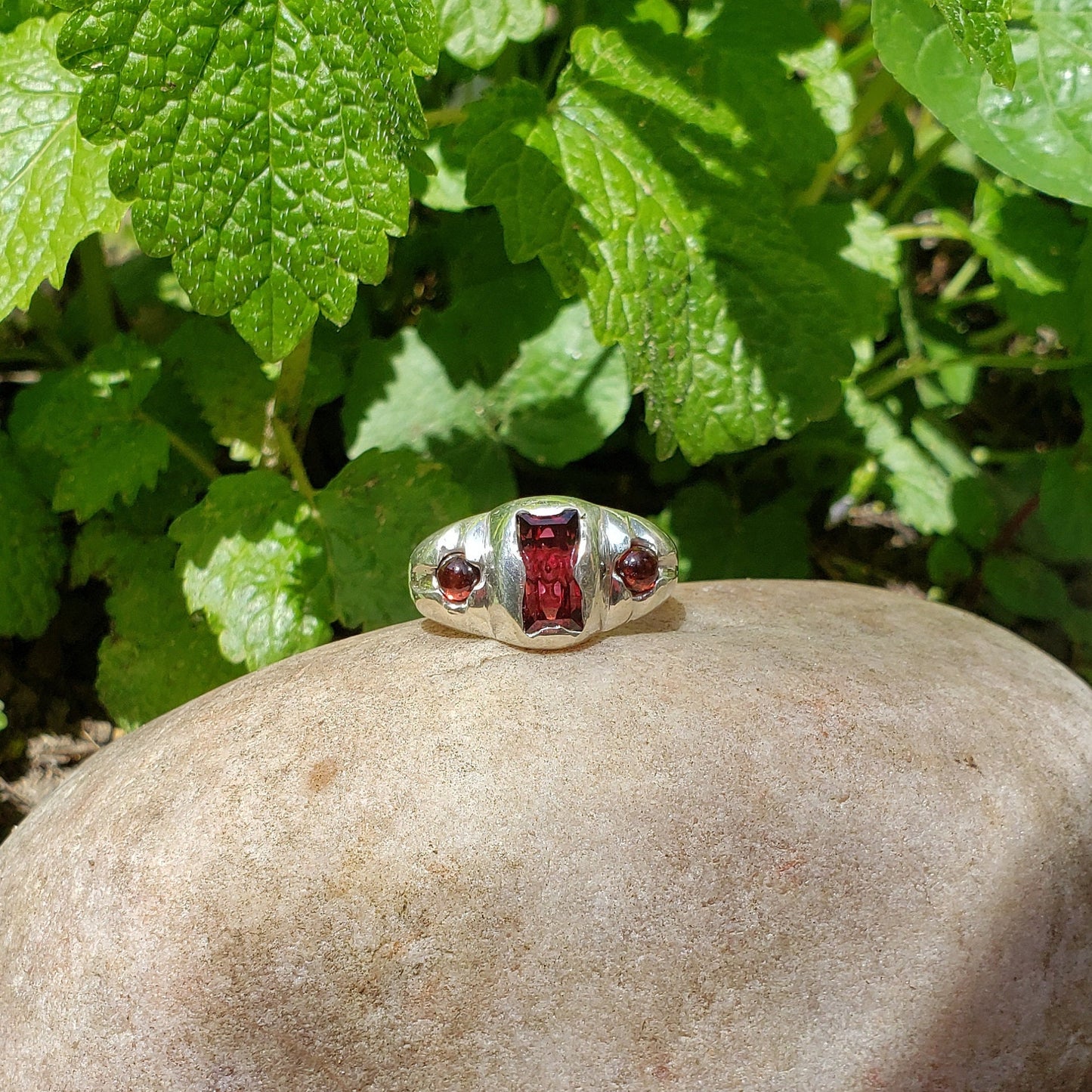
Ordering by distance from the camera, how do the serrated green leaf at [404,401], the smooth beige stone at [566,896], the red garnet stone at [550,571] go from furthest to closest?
1. the serrated green leaf at [404,401]
2. the red garnet stone at [550,571]
3. the smooth beige stone at [566,896]

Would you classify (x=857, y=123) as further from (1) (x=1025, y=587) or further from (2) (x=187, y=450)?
(2) (x=187, y=450)

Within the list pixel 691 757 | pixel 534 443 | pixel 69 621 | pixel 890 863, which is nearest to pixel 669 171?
pixel 534 443

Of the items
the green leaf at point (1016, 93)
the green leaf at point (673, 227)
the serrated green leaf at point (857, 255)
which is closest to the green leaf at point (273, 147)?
the green leaf at point (673, 227)

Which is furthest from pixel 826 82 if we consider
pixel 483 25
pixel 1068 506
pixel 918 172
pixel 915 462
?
pixel 1068 506

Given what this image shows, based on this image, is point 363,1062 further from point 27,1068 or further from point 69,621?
point 69,621

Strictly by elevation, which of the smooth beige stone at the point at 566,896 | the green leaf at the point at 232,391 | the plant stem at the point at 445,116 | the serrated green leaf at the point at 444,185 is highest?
the plant stem at the point at 445,116

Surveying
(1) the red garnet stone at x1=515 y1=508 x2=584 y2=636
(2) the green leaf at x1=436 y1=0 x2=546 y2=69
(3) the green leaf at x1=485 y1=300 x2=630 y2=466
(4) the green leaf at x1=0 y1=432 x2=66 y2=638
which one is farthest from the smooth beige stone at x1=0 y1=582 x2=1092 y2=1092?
(2) the green leaf at x1=436 y1=0 x2=546 y2=69

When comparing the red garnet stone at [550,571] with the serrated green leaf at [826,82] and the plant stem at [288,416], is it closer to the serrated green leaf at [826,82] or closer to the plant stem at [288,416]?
the plant stem at [288,416]
